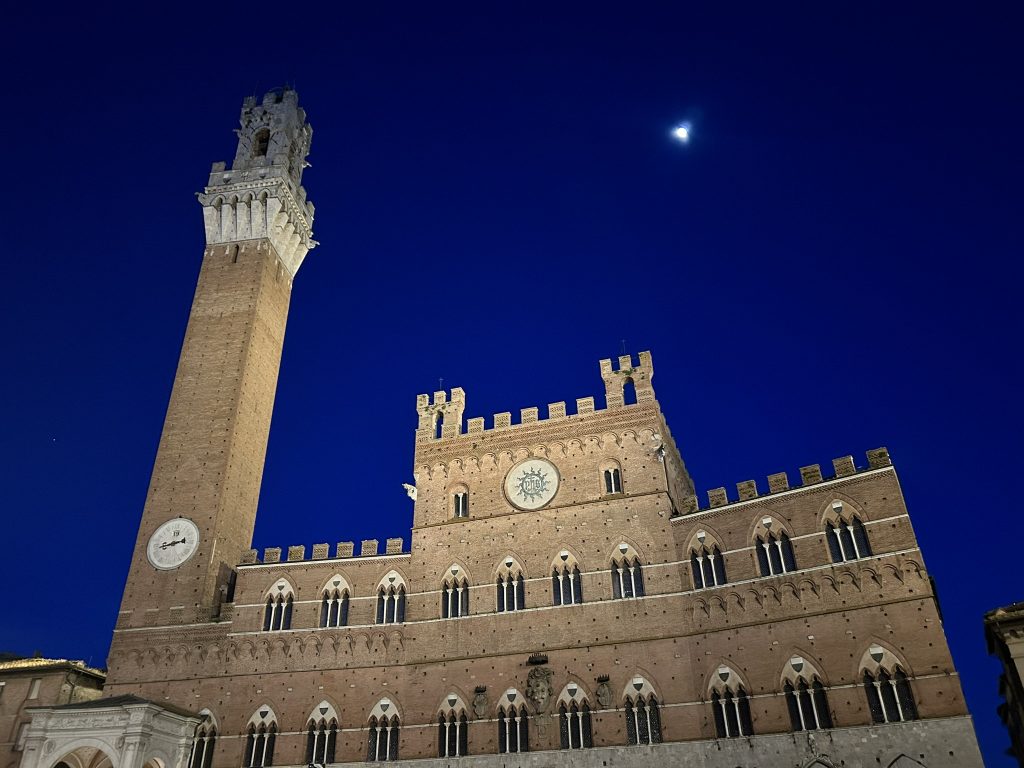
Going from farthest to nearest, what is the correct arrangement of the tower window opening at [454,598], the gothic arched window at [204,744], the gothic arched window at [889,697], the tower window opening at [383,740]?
the tower window opening at [454,598], the gothic arched window at [204,744], the tower window opening at [383,740], the gothic arched window at [889,697]

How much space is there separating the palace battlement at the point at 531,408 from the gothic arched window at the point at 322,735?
1309cm

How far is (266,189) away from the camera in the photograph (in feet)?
165

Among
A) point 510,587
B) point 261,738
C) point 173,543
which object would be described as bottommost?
point 261,738

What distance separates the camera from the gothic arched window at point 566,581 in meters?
34.3

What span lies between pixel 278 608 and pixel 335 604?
2.74 m

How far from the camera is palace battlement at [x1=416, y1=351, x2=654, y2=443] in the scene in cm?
3828

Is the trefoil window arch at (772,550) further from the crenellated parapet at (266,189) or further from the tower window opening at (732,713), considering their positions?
the crenellated parapet at (266,189)

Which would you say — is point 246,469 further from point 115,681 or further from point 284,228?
point 284,228

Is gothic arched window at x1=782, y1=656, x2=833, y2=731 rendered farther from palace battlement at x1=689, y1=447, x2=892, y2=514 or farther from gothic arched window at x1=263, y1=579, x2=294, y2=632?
gothic arched window at x1=263, y1=579, x2=294, y2=632

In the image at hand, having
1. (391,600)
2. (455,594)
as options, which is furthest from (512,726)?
(391,600)

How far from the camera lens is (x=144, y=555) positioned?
3953 cm

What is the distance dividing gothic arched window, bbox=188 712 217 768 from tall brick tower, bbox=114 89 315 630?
4.56 metres

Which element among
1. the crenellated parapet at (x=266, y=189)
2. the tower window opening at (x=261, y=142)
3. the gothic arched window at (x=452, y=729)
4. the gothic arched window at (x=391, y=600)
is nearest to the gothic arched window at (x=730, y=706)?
the gothic arched window at (x=452, y=729)

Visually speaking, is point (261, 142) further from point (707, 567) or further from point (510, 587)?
point (707, 567)
